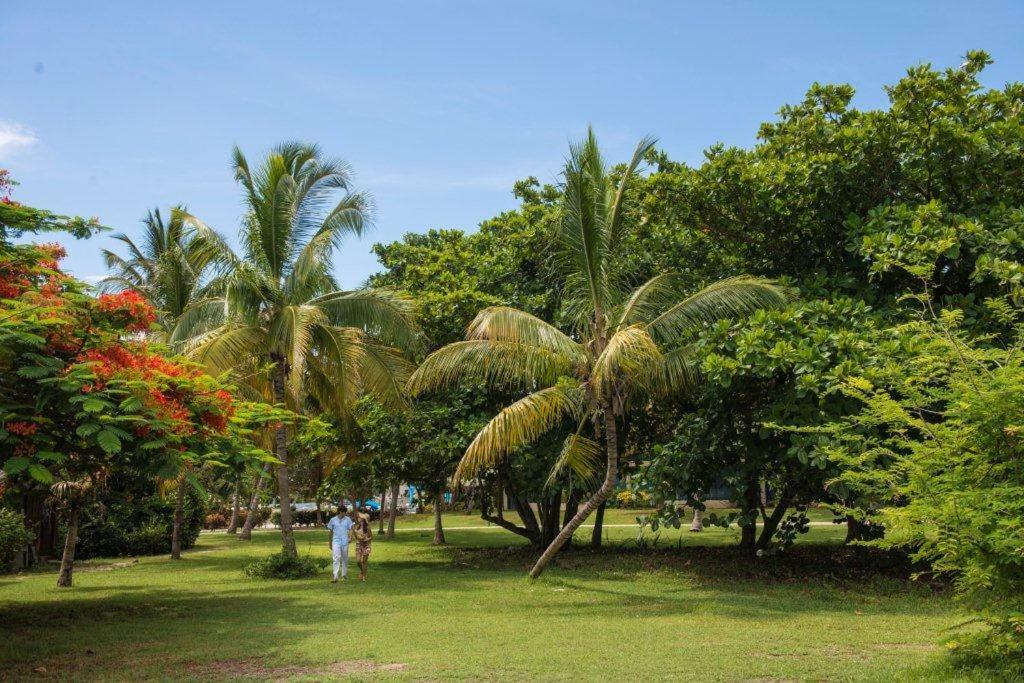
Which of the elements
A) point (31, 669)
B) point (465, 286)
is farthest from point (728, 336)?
point (31, 669)

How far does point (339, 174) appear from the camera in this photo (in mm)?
17953

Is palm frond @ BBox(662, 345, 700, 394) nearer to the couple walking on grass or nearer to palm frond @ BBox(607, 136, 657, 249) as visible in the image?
palm frond @ BBox(607, 136, 657, 249)

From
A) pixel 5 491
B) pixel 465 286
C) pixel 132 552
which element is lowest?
pixel 132 552

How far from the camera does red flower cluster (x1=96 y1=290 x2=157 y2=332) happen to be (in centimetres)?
996

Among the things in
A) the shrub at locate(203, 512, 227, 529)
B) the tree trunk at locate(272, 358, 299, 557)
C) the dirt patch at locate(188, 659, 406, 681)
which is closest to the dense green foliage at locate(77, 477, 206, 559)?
the tree trunk at locate(272, 358, 299, 557)

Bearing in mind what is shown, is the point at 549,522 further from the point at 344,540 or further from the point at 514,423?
the point at 514,423

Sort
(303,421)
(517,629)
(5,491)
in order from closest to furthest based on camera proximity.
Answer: (517,629) → (5,491) → (303,421)

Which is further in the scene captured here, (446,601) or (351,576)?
(351,576)

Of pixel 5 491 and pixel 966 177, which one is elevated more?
pixel 966 177

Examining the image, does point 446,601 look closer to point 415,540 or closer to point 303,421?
point 303,421

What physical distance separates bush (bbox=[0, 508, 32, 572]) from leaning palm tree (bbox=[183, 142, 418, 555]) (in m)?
5.81

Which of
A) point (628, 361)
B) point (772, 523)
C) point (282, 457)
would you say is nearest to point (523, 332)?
point (628, 361)

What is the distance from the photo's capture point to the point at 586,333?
14859mm

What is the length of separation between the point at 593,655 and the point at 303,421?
30.9 ft
